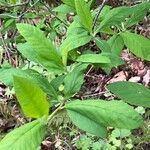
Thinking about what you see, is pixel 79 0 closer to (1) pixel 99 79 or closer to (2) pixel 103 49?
(2) pixel 103 49

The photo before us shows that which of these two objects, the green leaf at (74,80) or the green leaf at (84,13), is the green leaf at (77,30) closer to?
the green leaf at (84,13)

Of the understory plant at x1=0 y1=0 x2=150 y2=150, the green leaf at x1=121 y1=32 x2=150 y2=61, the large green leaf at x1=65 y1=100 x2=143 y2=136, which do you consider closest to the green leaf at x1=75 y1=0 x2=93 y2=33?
the understory plant at x1=0 y1=0 x2=150 y2=150

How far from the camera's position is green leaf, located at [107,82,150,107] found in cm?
81

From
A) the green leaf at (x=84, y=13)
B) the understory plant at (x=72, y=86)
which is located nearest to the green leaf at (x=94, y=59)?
the understory plant at (x=72, y=86)

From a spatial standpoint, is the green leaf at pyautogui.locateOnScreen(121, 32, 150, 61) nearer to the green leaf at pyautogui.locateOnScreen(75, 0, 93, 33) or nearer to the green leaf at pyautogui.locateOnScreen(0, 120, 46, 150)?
the green leaf at pyautogui.locateOnScreen(75, 0, 93, 33)

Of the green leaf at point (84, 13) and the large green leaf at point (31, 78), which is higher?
the green leaf at point (84, 13)

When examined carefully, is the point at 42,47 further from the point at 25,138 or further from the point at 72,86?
the point at 25,138

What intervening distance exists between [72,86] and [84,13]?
7.2 inches

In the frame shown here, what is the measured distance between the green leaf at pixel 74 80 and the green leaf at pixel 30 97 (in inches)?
4.5

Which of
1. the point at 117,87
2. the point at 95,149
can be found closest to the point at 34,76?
the point at 117,87

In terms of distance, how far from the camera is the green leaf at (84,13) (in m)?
0.87

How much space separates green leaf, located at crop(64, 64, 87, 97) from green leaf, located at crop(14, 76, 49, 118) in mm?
113

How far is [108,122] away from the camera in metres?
0.68

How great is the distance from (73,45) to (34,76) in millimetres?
116
